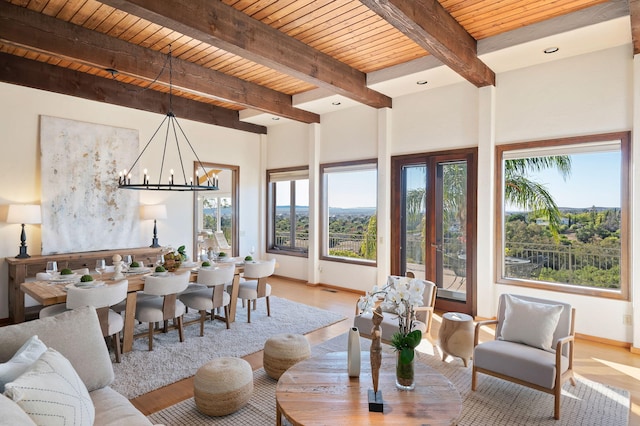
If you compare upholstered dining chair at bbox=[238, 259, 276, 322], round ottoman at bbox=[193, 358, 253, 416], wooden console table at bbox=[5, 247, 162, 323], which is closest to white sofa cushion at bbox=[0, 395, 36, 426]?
round ottoman at bbox=[193, 358, 253, 416]

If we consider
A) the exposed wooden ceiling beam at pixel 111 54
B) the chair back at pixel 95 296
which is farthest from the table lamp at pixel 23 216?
the chair back at pixel 95 296

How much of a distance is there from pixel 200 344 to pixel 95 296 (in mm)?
1225

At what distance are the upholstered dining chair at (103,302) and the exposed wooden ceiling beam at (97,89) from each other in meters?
3.21

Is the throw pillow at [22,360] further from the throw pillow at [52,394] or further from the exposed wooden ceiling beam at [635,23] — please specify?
the exposed wooden ceiling beam at [635,23]

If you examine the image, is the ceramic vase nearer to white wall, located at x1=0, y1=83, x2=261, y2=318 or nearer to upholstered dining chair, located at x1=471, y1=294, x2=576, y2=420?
upholstered dining chair, located at x1=471, y1=294, x2=576, y2=420

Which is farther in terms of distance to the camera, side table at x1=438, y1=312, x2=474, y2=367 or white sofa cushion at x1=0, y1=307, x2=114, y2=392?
side table at x1=438, y1=312, x2=474, y2=367

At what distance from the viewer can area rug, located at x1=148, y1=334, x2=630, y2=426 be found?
2578 mm

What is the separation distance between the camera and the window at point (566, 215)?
4152mm

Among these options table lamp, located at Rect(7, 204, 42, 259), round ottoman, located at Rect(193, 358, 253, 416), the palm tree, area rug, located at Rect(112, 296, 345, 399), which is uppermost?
the palm tree

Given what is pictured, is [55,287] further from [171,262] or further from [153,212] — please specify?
[153,212]

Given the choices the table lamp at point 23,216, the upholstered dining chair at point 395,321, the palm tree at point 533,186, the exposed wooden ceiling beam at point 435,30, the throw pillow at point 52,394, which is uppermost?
the exposed wooden ceiling beam at point 435,30

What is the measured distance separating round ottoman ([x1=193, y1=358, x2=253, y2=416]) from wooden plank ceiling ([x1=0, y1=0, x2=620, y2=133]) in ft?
9.23

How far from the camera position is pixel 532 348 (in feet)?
9.48

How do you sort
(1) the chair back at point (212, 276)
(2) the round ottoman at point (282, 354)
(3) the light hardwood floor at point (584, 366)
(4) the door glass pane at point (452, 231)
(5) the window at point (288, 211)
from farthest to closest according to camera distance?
(5) the window at point (288, 211) → (4) the door glass pane at point (452, 231) → (1) the chair back at point (212, 276) → (2) the round ottoman at point (282, 354) → (3) the light hardwood floor at point (584, 366)
